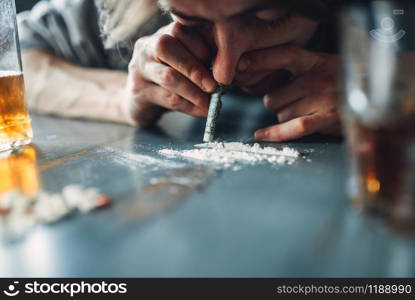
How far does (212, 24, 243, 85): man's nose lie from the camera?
28.5 inches

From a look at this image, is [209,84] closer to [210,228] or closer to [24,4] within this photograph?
[210,228]

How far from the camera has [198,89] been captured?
0.89 m

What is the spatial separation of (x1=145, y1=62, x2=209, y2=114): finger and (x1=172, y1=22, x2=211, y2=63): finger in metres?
0.06

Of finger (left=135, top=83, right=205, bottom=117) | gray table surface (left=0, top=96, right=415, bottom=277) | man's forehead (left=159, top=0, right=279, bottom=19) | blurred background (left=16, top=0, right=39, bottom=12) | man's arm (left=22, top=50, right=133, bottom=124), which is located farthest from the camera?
blurred background (left=16, top=0, right=39, bottom=12)

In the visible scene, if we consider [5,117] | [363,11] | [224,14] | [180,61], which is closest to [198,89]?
[180,61]

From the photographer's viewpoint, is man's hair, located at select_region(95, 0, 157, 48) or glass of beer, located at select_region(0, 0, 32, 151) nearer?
glass of beer, located at select_region(0, 0, 32, 151)

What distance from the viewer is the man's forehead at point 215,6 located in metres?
0.62

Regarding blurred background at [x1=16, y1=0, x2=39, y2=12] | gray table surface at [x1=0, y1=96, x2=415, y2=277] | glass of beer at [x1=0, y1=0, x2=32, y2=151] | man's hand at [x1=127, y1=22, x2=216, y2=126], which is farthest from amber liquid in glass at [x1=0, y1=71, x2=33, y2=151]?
blurred background at [x1=16, y1=0, x2=39, y2=12]

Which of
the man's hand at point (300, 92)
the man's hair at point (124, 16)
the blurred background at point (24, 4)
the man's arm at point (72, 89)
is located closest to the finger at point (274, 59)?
the man's hand at point (300, 92)

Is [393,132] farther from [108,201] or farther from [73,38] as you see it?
[73,38]

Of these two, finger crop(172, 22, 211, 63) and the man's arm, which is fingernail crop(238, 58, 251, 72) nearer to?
finger crop(172, 22, 211, 63)

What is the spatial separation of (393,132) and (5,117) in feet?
2.23

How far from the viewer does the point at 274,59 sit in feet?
2.75

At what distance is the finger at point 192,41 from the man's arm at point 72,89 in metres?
0.27
